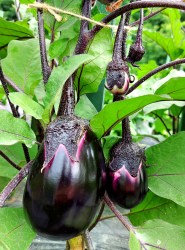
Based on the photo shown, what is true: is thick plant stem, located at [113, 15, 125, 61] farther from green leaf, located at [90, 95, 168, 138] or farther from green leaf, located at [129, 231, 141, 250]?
green leaf, located at [129, 231, 141, 250]

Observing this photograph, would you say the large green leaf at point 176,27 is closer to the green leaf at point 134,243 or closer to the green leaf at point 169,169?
the green leaf at point 169,169

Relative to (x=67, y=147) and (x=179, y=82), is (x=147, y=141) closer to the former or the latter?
(x=179, y=82)

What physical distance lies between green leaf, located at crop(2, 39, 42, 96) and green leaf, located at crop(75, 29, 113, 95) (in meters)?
0.11

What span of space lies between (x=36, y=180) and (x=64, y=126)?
59 millimetres

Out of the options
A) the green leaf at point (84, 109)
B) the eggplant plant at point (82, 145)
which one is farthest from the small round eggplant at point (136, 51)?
the green leaf at point (84, 109)

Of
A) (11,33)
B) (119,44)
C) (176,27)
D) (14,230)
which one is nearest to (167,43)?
(176,27)

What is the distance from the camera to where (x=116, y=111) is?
44 centimetres

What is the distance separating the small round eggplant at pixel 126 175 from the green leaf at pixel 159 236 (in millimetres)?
35

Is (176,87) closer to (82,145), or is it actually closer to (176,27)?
(82,145)

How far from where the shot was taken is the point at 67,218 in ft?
1.30

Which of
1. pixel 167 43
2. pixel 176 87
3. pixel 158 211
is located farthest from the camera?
pixel 167 43

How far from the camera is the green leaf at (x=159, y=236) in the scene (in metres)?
0.47

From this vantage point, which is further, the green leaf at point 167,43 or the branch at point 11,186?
the green leaf at point 167,43

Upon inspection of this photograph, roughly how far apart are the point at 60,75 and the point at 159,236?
0.22m
